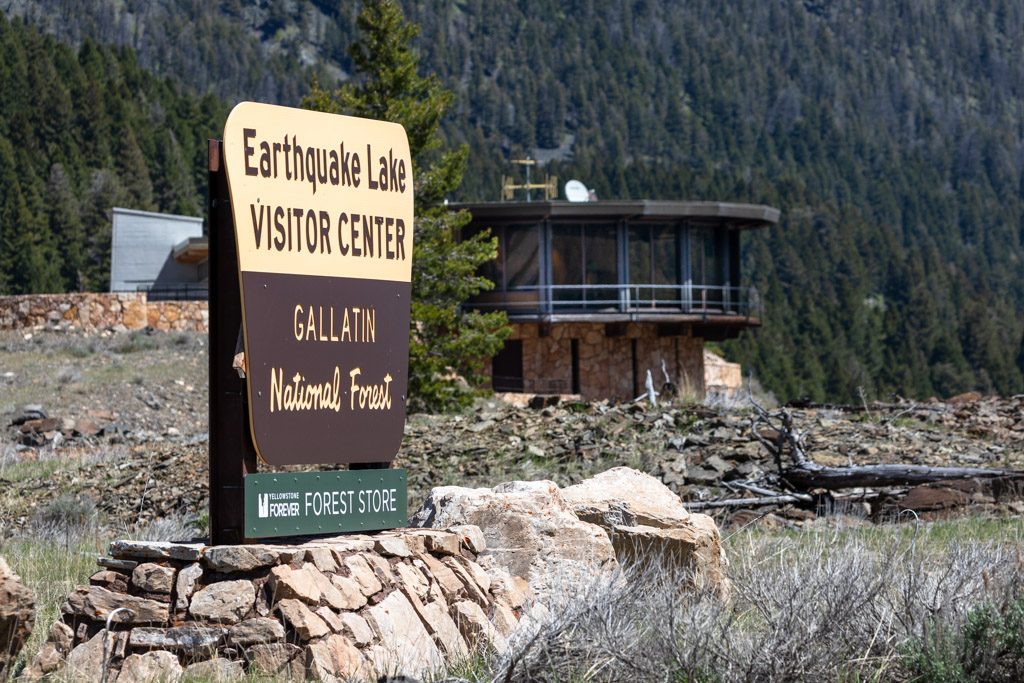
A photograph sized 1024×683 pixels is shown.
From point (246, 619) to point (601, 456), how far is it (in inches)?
379

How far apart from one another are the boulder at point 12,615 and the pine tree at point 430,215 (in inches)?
717

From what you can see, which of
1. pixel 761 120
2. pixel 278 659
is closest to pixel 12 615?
pixel 278 659

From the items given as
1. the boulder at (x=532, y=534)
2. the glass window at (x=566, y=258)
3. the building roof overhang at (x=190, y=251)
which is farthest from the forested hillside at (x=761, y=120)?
the boulder at (x=532, y=534)

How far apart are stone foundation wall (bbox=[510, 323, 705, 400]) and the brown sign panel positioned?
2488cm

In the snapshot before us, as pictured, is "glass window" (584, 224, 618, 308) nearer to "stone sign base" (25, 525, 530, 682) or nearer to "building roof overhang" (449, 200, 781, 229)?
"building roof overhang" (449, 200, 781, 229)

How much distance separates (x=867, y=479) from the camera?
14.2m

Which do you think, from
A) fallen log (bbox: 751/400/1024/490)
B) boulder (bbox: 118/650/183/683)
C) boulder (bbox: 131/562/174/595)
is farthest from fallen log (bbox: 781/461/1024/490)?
boulder (bbox: 118/650/183/683)

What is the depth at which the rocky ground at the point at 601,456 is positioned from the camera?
14.5m

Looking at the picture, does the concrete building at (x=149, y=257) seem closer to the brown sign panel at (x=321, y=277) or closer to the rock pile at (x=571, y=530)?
the rock pile at (x=571, y=530)

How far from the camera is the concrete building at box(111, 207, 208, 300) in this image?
51719 mm

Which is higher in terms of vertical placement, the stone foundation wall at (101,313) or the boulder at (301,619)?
the stone foundation wall at (101,313)

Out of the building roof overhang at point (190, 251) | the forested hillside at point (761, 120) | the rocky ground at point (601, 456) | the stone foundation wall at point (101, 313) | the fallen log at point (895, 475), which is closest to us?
the fallen log at point (895, 475)

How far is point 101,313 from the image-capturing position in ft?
141

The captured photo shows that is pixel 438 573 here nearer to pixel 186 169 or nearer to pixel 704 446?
pixel 704 446
